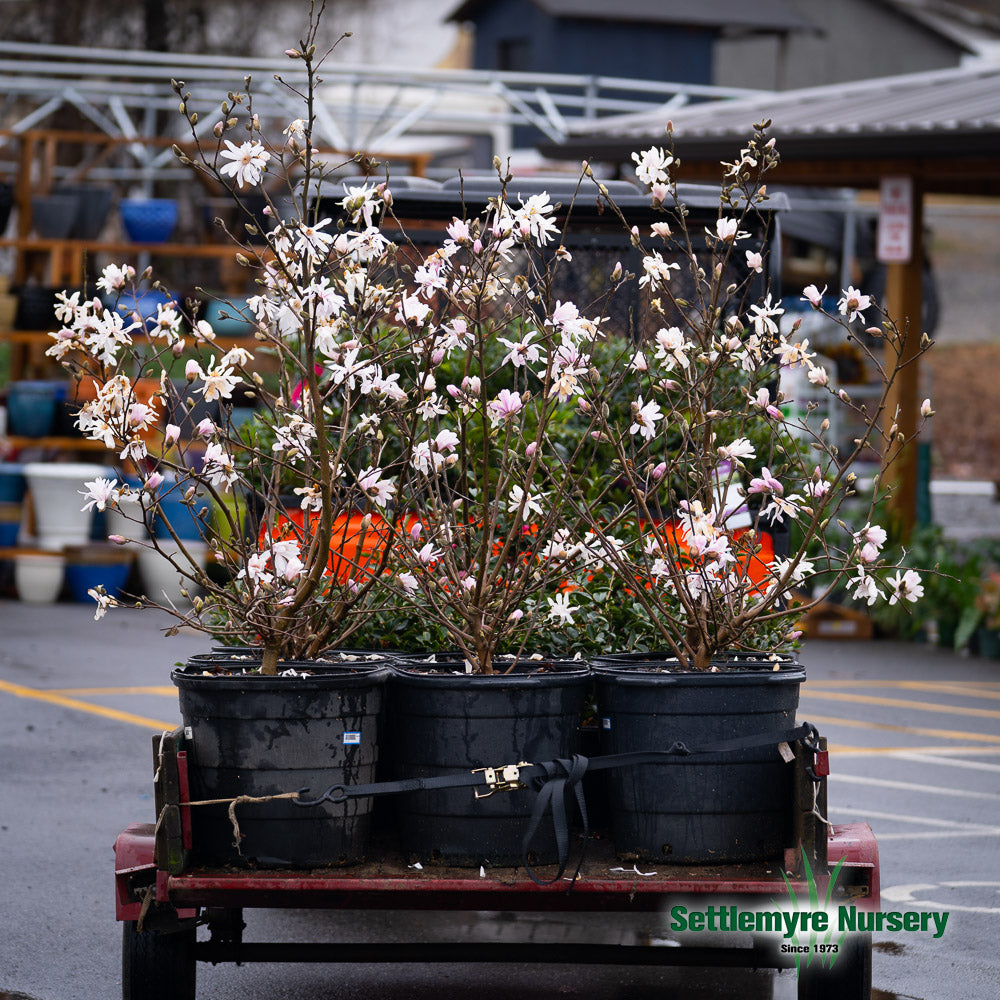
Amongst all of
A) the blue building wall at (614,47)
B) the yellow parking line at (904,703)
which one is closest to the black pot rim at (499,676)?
the yellow parking line at (904,703)

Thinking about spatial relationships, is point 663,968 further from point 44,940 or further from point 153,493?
point 153,493

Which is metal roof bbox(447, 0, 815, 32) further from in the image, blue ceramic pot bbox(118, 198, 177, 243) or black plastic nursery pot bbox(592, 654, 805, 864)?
black plastic nursery pot bbox(592, 654, 805, 864)

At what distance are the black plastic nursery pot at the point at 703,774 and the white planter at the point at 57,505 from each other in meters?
10.4

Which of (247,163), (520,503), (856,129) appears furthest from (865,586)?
(856,129)

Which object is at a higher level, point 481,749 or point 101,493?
point 101,493

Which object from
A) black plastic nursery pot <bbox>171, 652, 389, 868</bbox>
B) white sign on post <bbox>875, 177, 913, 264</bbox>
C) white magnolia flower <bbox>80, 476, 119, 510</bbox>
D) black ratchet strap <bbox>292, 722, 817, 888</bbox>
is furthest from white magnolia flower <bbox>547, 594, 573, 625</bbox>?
white sign on post <bbox>875, 177, 913, 264</bbox>

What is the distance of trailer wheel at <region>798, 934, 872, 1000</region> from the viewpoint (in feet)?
12.4

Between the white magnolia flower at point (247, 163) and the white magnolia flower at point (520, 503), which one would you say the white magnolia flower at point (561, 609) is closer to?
the white magnolia flower at point (520, 503)

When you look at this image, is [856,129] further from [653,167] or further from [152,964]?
[152,964]

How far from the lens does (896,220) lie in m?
12.5

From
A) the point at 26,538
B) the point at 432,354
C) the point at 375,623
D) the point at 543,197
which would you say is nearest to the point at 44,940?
the point at 375,623

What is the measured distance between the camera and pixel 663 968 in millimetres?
5039

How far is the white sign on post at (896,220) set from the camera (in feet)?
40.8

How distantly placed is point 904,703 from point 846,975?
242 inches
